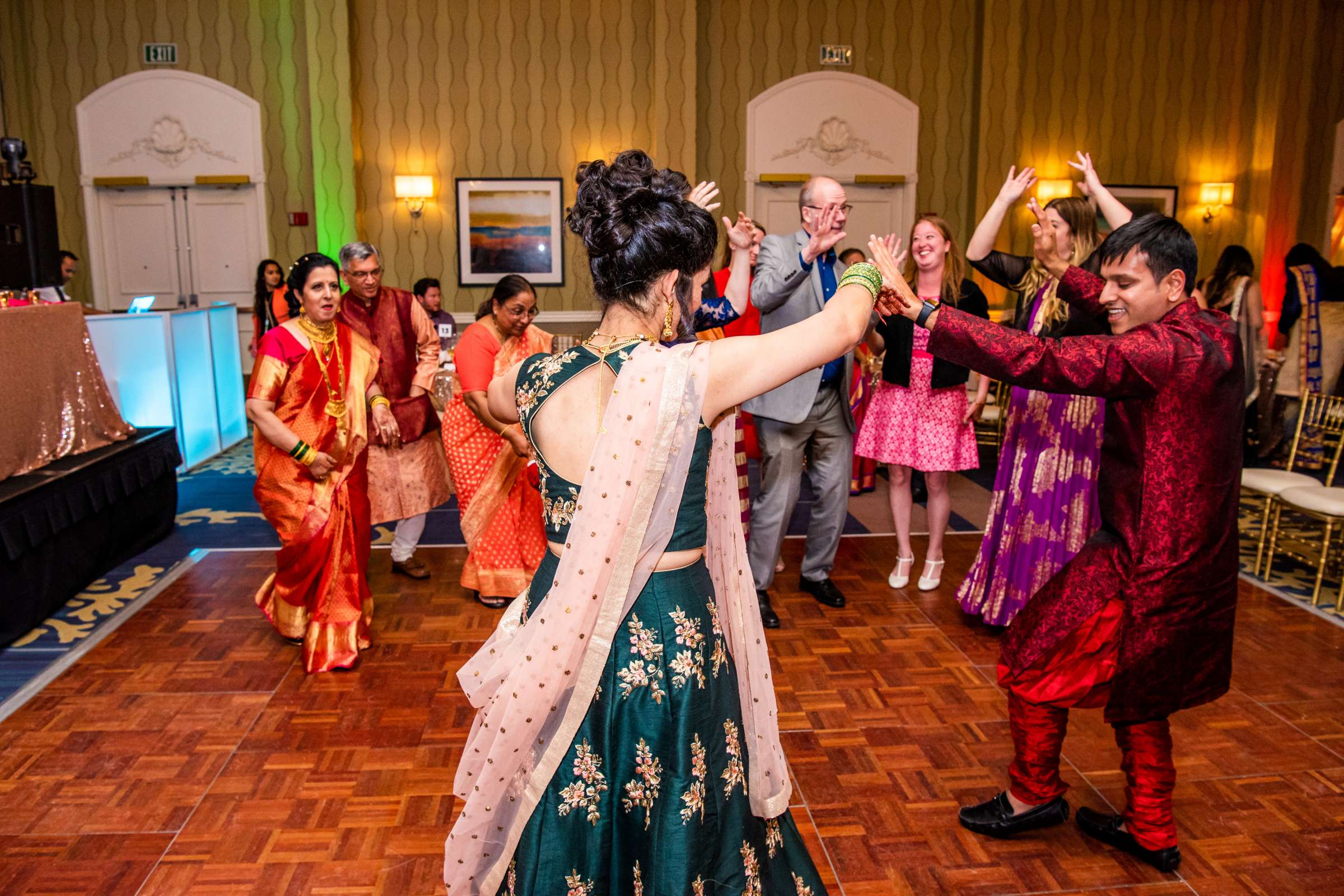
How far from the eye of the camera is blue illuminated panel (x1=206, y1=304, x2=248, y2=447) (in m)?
7.24

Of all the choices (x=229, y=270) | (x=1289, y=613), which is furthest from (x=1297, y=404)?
(x=229, y=270)

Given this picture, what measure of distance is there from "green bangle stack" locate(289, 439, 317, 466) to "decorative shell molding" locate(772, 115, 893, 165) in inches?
284

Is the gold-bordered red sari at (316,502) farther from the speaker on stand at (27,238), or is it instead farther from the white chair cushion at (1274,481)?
the white chair cushion at (1274,481)

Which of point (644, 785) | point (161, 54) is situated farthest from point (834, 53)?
point (644, 785)

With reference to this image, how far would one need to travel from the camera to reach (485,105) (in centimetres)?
934

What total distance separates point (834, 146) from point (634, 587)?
8884mm

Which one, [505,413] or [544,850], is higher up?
[505,413]

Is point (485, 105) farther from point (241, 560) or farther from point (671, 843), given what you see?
point (671, 843)

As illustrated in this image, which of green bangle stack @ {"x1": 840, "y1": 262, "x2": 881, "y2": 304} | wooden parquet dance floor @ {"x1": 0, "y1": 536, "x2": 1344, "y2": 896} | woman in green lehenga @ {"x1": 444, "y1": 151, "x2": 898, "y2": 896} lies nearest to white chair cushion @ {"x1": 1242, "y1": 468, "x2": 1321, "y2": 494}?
wooden parquet dance floor @ {"x1": 0, "y1": 536, "x2": 1344, "y2": 896}

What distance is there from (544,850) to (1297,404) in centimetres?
716

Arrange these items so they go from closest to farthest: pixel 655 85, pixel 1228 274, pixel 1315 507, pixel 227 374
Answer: pixel 1315 507 → pixel 1228 274 → pixel 227 374 → pixel 655 85

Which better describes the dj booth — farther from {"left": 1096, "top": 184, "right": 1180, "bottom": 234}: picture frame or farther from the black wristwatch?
{"left": 1096, "top": 184, "right": 1180, "bottom": 234}: picture frame

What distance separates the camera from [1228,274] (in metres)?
5.87

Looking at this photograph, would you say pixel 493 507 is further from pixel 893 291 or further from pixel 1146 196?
pixel 1146 196
